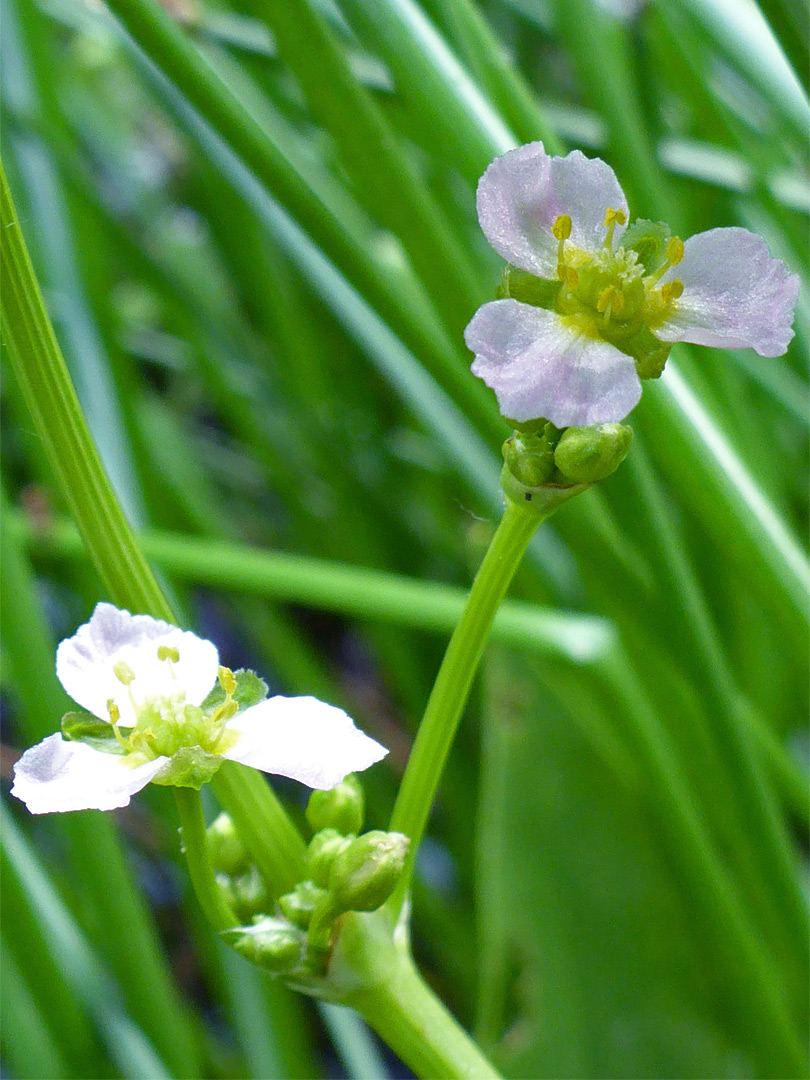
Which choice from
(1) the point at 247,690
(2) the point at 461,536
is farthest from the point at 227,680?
(2) the point at 461,536

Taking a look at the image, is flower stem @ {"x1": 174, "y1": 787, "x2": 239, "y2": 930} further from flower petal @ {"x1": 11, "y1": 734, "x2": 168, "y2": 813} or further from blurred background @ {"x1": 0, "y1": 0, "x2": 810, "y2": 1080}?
blurred background @ {"x1": 0, "y1": 0, "x2": 810, "y2": 1080}

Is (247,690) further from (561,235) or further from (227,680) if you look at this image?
(561,235)

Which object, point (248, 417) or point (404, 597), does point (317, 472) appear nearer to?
point (248, 417)

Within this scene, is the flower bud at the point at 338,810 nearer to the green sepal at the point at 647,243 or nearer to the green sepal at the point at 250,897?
the green sepal at the point at 250,897

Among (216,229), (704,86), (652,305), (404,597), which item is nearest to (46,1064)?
(404,597)

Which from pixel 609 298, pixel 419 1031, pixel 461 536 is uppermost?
pixel 461 536

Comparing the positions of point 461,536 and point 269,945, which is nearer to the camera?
point 269,945

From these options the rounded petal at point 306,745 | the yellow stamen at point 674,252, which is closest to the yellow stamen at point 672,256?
the yellow stamen at point 674,252
